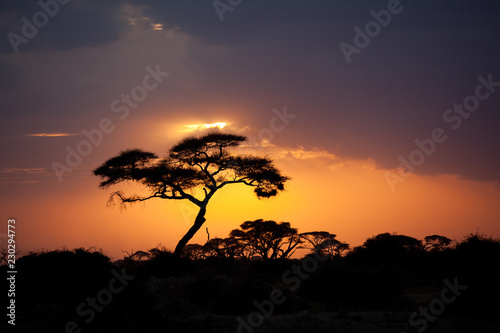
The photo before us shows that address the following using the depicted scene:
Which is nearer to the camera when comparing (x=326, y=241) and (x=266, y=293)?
(x=266, y=293)

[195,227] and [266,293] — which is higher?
[195,227]

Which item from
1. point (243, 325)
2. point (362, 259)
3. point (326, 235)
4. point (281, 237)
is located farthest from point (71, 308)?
point (326, 235)

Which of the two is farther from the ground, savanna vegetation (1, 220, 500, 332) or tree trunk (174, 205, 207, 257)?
tree trunk (174, 205, 207, 257)

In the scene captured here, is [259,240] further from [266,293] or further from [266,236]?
[266,293]

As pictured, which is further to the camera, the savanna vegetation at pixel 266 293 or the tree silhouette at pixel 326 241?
Result: the tree silhouette at pixel 326 241

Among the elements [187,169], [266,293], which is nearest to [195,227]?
[187,169]

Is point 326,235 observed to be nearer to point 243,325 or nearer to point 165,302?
point 165,302

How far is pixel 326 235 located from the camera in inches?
1702

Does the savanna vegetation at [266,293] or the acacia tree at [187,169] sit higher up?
the acacia tree at [187,169]

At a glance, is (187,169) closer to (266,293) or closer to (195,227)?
(195,227)

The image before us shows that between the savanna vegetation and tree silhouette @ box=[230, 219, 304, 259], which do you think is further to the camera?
tree silhouette @ box=[230, 219, 304, 259]

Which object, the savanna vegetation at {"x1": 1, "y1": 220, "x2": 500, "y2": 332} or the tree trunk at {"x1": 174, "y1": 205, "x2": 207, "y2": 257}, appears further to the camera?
the tree trunk at {"x1": 174, "y1": 205, "x2": 207, "y2": 257}

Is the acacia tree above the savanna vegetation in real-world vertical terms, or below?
above

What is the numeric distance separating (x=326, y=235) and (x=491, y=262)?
22.4m
